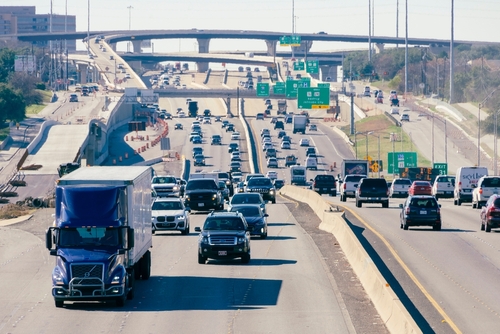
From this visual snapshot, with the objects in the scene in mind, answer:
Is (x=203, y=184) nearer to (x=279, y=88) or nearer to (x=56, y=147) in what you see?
(x=56, y=147)

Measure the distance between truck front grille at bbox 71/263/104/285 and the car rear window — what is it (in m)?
36.7

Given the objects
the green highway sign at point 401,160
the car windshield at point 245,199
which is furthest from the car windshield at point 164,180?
the green highway sign at point 401,160

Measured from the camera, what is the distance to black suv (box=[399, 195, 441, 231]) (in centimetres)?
4366

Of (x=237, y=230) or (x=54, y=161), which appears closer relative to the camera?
(x=237, y=230)

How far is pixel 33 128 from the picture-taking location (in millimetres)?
144500

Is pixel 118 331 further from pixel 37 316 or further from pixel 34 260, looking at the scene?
pixel 34 260

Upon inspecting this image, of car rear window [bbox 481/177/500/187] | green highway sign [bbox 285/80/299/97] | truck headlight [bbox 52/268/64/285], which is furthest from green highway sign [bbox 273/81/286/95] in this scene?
truck headlight [bbox 52/268/64/285]

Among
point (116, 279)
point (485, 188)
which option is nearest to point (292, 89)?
point (485, 188)

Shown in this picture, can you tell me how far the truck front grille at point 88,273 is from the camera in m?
22.8

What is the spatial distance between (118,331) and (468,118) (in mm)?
140785

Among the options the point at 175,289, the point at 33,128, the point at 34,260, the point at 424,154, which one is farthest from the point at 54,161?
the point at 175,289

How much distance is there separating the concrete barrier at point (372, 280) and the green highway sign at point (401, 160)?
65.8 m

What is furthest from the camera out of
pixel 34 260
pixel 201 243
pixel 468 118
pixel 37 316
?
pixel 468 118

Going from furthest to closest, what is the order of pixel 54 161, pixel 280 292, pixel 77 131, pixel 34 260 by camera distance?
pixel 77 131 < pixel 54 161 < pixel 34 260 < pixel 280 292
